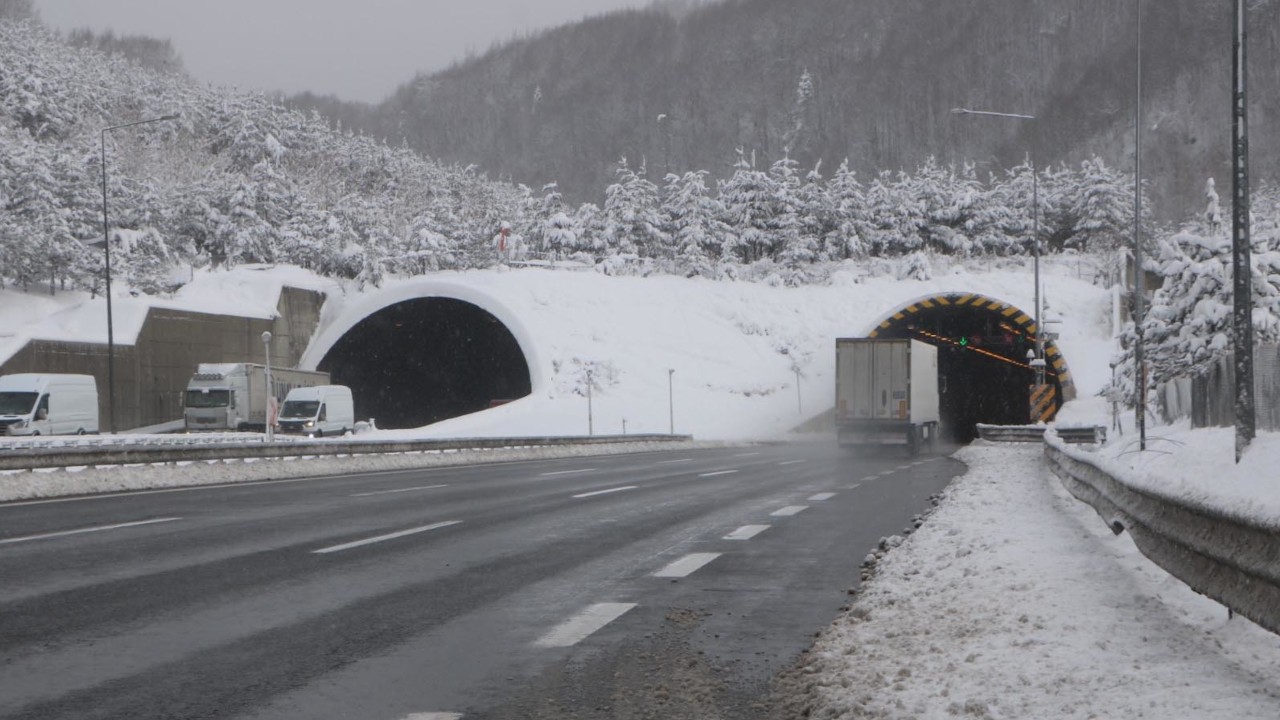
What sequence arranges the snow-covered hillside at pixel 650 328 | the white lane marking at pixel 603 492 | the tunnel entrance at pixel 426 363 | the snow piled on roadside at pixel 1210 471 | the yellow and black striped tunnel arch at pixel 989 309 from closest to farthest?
1. the snow piled on roadside at pixel 1210 471
2. the white lane marking at pixel 603 492
3. the yellow and black striped tunnel arch at pixel 989 309
4. the snow-covered hillside at pixel 650 328
5. the tunnel entrance at pixel 426 363

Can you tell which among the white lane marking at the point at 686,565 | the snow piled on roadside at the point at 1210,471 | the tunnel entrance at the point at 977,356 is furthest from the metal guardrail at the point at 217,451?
the tunnel entrance at the point at 977,356

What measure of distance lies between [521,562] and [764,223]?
90810 mm

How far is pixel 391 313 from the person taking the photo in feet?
210

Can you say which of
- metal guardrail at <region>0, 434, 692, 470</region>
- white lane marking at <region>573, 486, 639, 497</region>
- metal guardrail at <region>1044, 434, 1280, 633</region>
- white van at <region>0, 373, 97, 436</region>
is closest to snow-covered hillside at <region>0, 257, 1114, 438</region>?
white van at <region>0, 373, 97, 436</region>

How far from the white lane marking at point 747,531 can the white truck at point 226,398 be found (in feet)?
123

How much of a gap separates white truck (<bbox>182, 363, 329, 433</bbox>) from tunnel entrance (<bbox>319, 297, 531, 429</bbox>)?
1379cm

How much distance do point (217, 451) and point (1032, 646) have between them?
66.4 ft

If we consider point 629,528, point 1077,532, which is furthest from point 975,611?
point 629,528

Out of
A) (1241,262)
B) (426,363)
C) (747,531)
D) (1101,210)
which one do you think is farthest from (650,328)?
(1241,262)

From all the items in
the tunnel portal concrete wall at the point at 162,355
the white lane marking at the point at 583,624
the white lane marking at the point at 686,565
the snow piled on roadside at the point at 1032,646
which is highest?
the tunnel portal concrete wall at the point at 162,355

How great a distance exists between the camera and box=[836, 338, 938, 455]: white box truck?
39.7 m

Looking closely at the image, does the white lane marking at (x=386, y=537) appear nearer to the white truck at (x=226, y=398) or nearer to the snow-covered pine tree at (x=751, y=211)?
the white truck at (x=226, y=398)

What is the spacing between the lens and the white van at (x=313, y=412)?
4738 centimetres

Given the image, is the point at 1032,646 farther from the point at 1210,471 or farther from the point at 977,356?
the point at 977,356
